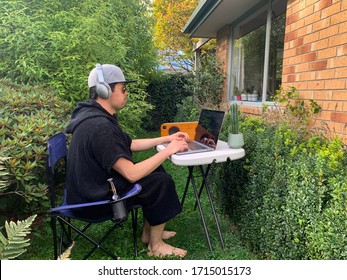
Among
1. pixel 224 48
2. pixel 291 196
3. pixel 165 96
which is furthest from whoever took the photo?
pixel 165 96

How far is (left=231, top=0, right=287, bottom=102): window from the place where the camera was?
4664 millimetres

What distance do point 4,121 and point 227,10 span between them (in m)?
4.58

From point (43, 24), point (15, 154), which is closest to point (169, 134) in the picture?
point (15, 154)

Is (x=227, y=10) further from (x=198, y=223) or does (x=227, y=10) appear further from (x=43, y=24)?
(x=198, y=223)

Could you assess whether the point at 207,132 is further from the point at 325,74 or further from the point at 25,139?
the point at 25,139

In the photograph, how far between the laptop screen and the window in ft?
6.37

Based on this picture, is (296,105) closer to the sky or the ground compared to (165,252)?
closer to the sky

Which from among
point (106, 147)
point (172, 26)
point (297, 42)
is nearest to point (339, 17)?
point (297, 42)

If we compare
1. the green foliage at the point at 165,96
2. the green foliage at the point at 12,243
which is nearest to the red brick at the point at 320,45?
the green foliage at the point at 12,243

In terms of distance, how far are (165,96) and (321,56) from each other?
8.30 metres

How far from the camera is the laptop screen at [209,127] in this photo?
8.45ft

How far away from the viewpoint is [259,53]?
5.49 metres

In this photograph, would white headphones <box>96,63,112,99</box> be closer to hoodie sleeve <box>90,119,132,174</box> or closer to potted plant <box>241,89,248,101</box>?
hoodie sleeve <box>90,119,132,174</box>

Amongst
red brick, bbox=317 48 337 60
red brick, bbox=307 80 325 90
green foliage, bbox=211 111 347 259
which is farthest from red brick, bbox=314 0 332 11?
green foliage, bbox=211 111 347 259
